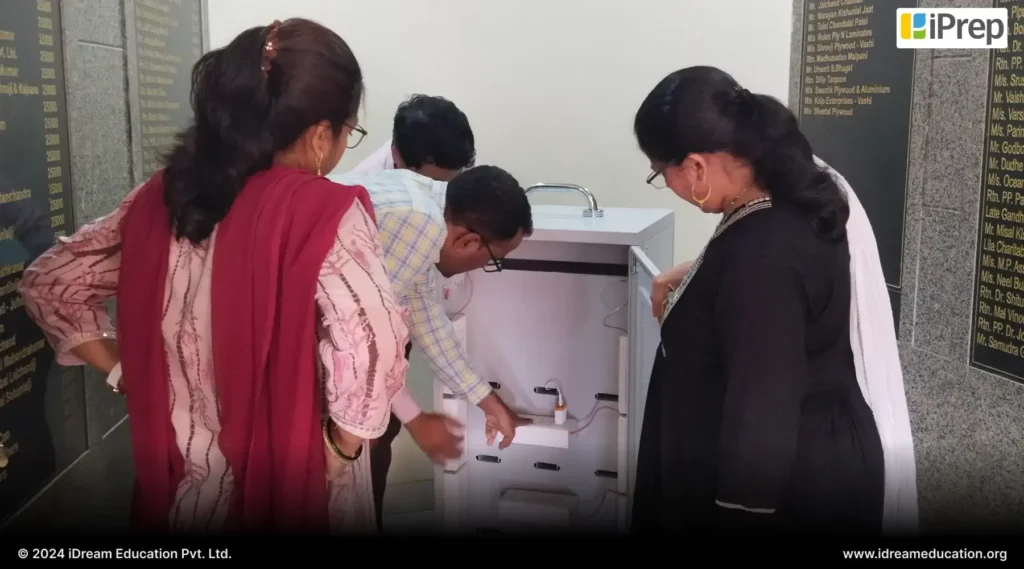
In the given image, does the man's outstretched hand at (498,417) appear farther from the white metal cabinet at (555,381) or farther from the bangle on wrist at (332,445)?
the bangle on wrist at (332,445)

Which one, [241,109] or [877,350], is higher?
[241,109]

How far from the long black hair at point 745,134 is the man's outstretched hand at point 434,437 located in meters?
0.56

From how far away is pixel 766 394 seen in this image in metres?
0.87

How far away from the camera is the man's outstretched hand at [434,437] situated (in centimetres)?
122

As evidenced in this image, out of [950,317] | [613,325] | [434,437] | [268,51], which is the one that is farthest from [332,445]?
[950,317]

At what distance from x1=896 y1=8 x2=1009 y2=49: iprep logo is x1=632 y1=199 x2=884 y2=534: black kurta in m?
0.41

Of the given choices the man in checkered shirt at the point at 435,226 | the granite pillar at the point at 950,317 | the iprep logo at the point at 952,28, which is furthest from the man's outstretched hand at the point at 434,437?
the iprep logo at the point at 952,28

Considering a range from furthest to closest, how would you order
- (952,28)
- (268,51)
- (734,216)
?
(952,28) → (734,216) → (268,51)

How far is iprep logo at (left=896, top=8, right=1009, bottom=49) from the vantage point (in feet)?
3.66

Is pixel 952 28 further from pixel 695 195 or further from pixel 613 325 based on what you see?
pixel 613 325

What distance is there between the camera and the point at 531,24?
1270 mm

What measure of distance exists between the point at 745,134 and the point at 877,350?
12.5 inches

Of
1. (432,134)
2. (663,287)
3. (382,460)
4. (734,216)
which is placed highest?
(432,134)

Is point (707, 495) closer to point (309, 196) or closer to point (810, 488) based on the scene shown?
point (810, 488)
